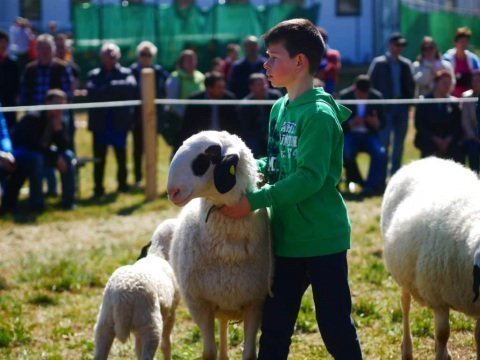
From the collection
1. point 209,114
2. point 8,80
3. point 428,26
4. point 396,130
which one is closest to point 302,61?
point 209,114

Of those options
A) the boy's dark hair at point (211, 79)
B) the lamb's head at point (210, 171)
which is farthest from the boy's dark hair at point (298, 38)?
the boy's dark hair at point (211, 79)

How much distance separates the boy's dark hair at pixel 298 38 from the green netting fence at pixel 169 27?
65.8ft

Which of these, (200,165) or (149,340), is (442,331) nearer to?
(149,340)

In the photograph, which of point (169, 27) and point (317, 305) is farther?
point (169, 27)

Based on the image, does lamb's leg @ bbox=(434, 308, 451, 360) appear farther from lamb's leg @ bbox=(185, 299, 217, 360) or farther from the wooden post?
the wooden post

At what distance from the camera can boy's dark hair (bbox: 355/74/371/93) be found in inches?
466

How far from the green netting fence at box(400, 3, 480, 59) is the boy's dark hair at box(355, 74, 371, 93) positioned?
14.9 m

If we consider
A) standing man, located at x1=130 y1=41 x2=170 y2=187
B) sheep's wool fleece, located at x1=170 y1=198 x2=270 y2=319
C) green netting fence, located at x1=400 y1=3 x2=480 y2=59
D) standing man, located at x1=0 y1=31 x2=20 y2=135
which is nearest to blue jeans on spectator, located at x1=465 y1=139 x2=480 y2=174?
standing man, located at x1=130 y1=41 x2=170 y2=187

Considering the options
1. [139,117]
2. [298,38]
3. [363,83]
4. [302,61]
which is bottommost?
[139,117]

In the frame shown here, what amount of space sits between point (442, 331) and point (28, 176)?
23.7 ft

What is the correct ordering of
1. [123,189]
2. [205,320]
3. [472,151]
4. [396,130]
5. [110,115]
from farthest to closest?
[396,130] < [123,189] < [110,115] < [472,151] < [205,320]

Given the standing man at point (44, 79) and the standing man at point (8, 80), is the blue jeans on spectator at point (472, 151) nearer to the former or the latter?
the standing man at point (44, 79)

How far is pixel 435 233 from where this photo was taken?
4.94 meters

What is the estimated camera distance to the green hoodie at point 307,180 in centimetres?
384
